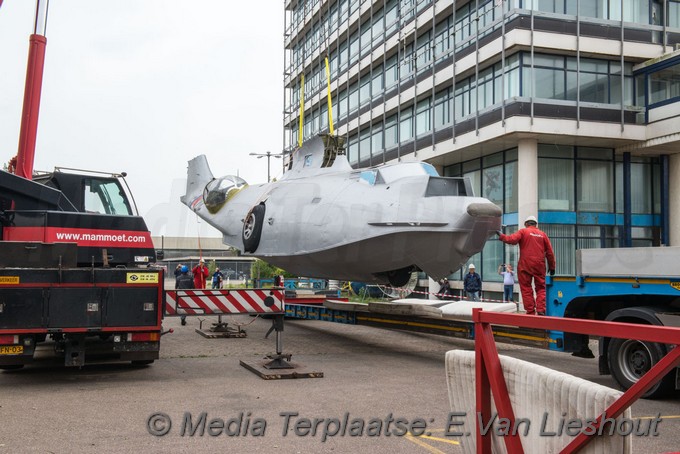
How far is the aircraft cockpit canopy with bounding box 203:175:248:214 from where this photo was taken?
14.5m

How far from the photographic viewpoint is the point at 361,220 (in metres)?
10.1

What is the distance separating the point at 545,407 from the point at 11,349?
23.5 ft

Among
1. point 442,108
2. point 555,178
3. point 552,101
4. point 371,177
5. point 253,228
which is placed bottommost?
point 253,228

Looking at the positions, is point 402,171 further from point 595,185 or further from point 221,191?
point 595,185

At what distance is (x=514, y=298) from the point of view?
22.9 metres

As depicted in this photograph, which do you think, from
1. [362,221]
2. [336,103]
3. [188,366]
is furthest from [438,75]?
[188,366]

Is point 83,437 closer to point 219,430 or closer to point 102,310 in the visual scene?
point 219,430

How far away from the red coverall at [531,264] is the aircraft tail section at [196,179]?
8640mm

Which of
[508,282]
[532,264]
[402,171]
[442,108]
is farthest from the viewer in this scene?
[442,108]

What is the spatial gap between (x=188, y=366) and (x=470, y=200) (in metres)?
5.14

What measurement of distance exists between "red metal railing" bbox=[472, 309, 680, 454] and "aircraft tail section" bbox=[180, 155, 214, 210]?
502 inches

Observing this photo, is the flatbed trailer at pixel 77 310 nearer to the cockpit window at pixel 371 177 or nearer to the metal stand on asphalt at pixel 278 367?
the metal stand on asphalt at pixel 278 367

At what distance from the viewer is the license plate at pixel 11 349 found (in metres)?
8.08

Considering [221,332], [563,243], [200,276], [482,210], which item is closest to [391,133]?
[563,243]
